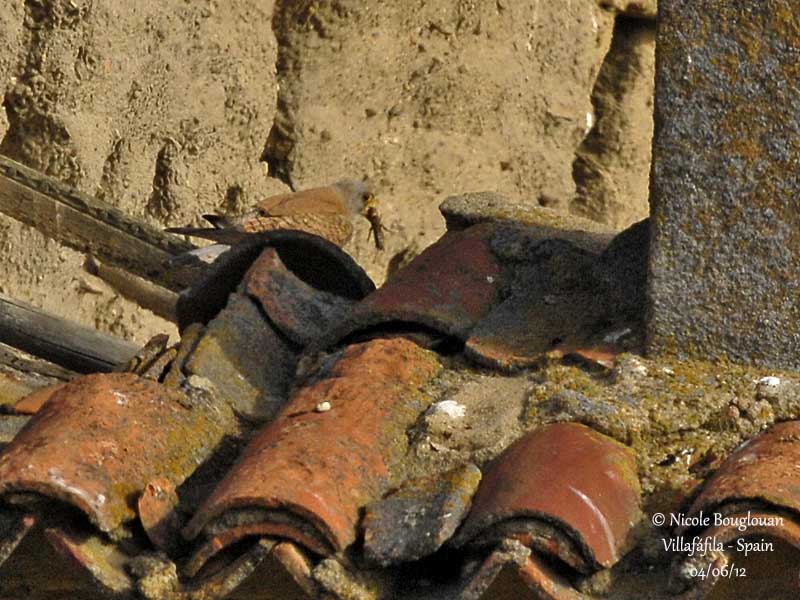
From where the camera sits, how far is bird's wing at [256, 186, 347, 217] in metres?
6.94

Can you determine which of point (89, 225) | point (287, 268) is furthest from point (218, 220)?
point (287, 268)

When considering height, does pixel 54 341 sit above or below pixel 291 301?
below

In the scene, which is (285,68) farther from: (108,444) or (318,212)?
(108,444)

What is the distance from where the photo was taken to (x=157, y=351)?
140 inches

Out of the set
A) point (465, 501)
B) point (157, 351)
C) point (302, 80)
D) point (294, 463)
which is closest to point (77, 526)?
point (294, 463)

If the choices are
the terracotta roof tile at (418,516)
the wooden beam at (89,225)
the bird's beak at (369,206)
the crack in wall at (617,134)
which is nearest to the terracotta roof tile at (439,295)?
the terracotta roof tile at (418,516)

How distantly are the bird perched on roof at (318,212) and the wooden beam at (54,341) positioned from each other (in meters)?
2.04

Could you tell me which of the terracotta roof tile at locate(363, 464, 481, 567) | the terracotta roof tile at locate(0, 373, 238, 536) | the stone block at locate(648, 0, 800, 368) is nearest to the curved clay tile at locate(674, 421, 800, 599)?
the terracotta roof tile at locate(363, 464, 481, 567)

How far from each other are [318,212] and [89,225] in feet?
7.75

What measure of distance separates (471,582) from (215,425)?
0.78 meters

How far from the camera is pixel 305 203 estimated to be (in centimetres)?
719

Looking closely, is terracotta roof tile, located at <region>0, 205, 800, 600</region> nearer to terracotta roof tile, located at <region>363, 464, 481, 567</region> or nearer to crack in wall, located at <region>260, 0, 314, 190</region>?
terracotta roof tile, located at <region>363, 464, 481, 567</region>

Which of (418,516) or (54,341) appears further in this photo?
(54,341)

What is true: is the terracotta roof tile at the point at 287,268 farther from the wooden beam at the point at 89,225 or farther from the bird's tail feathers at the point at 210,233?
the bird's tail feathers at the point at 210,233
